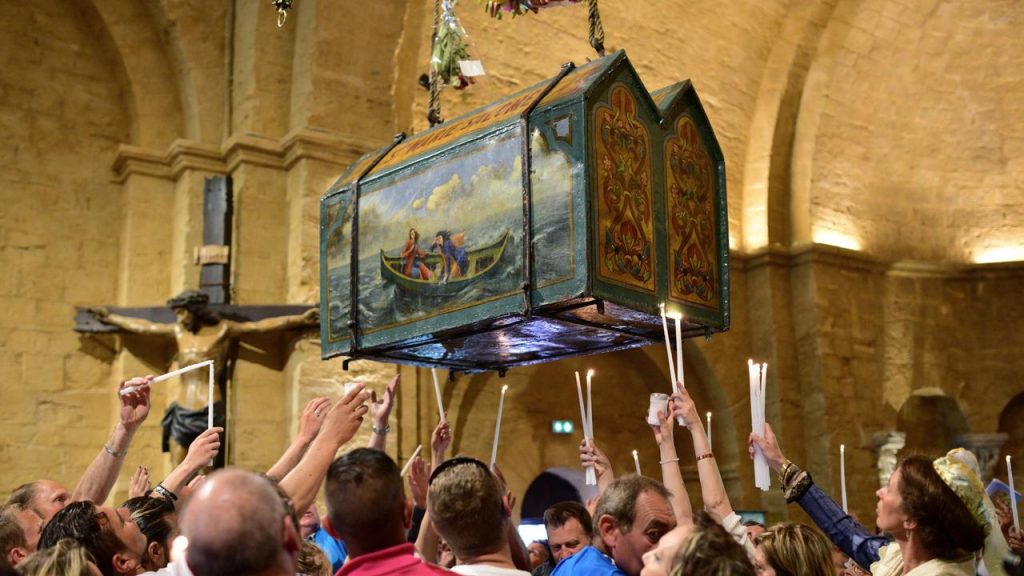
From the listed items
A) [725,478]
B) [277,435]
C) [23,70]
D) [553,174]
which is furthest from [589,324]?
[725,478]

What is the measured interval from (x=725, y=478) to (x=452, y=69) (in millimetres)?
7391

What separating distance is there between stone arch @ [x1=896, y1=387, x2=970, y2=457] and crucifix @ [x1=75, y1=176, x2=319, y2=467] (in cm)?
745

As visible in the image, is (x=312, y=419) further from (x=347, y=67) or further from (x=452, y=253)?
(x=347, y=67)

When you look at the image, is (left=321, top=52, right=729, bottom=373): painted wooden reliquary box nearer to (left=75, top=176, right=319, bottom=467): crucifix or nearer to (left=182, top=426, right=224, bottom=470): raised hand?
(left=182, top=426, right=224, bottom=470): raised hand

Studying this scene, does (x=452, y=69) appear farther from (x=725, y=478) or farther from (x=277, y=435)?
(x=725, y=478)

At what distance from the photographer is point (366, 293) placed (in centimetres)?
508

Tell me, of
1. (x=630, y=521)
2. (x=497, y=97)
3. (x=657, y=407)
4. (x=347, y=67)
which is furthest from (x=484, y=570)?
(x=497, y=97)

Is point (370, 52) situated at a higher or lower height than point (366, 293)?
higher

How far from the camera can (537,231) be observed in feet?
14.4

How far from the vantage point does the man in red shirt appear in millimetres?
2621

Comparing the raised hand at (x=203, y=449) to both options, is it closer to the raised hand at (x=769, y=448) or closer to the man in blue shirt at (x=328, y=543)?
the man in blue shirt at (x=328, y=543)

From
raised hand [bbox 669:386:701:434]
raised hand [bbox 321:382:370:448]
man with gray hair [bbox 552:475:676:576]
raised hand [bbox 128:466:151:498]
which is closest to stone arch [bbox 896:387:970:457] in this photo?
raised hand [bbox 669:386:701:434]

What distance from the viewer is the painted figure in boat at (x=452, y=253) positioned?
4.62m

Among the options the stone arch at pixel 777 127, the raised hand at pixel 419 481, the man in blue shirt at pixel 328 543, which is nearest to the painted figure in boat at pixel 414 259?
the raised hand at pixel 419 481
